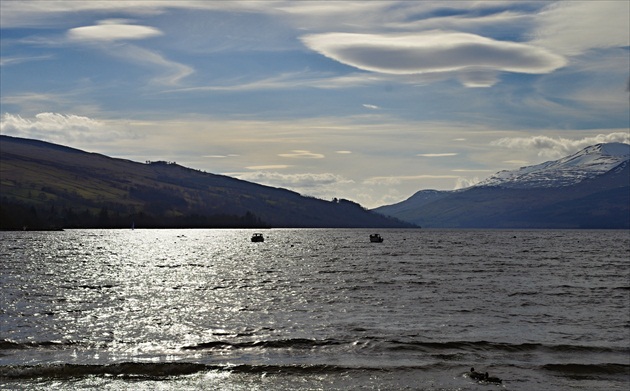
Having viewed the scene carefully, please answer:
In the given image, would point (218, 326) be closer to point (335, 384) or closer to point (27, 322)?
point (27, 322)

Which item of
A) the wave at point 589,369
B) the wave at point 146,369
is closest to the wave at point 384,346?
the wave at point 589,369

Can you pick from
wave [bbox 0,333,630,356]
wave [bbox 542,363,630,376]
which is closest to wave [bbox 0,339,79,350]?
wave [bbox 0,333,630,356]

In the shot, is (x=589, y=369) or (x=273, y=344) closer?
(x=589, y=369)

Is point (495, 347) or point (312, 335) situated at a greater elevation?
point (312, 335)

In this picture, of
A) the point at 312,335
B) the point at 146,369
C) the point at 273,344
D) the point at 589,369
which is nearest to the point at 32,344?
the point at 146,369

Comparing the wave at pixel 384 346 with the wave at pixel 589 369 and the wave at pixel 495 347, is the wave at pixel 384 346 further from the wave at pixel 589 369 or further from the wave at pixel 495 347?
→ the wave at pixel 589 369

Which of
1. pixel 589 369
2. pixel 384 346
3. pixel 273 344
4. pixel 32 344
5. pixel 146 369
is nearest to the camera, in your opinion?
pixel 146 369

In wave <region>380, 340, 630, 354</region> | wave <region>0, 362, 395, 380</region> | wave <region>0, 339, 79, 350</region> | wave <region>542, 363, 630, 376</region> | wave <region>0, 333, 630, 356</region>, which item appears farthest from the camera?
wave <region>380, 340, 630, 354</region>

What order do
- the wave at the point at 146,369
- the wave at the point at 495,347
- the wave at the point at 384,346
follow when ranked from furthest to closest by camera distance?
the wave at the point at 495,347 → the wave at the point at 384,346 → the wave at the point at 146,369

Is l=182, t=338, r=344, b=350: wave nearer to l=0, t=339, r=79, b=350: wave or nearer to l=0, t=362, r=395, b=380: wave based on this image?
l=0, t=362, r=395, b=380: wave

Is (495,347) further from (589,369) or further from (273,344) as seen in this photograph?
(273,344)

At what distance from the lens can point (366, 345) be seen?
47.0 metres

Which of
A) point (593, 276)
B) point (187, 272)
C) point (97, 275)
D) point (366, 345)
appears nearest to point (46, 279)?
point (97, 275)

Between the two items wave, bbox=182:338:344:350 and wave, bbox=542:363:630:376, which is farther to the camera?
wave, bbox=182:338:344:350
